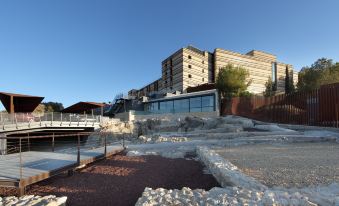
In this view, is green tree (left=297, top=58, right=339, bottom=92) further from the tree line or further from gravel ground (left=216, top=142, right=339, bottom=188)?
gravel ground (left=216, top=142, right=339, bottom=188)

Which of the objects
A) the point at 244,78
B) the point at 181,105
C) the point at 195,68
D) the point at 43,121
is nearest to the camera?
the point at 43,121

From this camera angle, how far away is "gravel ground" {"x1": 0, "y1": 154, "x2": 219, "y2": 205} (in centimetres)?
534

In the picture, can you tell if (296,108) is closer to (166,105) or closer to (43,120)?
(166,105)

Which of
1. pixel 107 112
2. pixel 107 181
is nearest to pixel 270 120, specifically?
pixel 107 181

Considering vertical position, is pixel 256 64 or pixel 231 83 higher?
pixel 256 64

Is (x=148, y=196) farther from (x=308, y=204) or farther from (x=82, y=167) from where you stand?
(x=82, y=167)

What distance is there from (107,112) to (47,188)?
4725 cm

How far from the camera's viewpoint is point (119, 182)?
6348 millimetres

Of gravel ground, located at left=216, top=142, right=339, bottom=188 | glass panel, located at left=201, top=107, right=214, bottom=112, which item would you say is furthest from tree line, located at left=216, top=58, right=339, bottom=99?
gravel ground, located at left=216, top=142, right=339, bottom=188

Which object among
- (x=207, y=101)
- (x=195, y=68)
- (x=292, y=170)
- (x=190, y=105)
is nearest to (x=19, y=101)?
(x=190, y=105)

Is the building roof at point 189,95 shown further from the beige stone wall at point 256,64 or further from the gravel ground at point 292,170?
the beige stone wall at point 256,64

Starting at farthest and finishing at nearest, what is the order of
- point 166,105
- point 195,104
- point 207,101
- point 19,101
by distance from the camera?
point 166,105, point 195,104, point 207,101, point 19,101

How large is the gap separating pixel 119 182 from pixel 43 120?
843 inches

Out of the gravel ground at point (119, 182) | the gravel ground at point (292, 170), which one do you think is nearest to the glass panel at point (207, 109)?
the gravel ground at point (292, 170)
